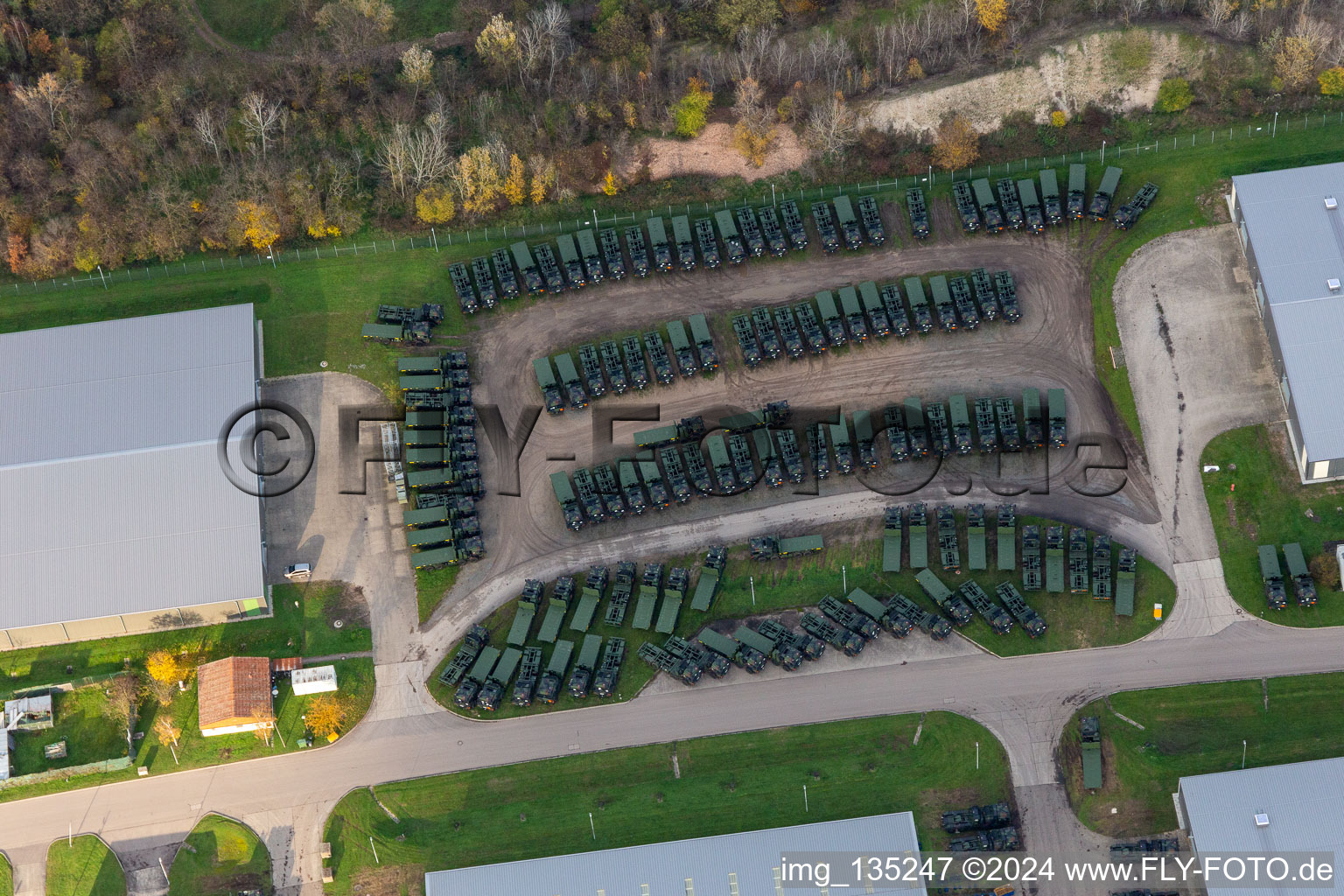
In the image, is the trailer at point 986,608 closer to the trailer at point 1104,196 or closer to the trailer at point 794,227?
the trailer at point 794,227

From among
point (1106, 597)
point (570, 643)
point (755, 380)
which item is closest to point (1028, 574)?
point (1106, 597)

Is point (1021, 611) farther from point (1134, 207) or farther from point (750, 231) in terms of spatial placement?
point (750, 231)

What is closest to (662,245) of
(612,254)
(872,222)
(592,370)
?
(612,254)

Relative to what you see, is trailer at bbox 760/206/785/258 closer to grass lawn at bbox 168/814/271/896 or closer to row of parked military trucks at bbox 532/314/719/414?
row of parked military trucks at bbox 532/314/719/414

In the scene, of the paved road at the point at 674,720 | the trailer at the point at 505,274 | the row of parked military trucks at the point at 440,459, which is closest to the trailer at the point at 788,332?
the trailer at the point at 505,274

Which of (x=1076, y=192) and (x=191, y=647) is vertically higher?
(x=1076, y=192)
